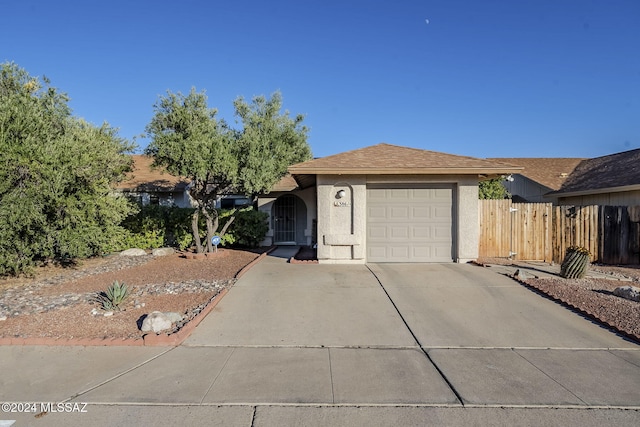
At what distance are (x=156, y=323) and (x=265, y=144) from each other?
758 centimetres

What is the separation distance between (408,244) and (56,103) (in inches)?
505

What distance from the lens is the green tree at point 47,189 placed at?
7.37m

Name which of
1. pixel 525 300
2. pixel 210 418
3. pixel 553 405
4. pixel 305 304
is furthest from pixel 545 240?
pixel 210 418

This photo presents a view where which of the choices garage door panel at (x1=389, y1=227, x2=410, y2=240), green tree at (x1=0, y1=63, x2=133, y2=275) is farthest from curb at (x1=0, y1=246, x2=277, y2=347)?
garage door panel at (x1=389, y1=227, x2=410, y2=240)

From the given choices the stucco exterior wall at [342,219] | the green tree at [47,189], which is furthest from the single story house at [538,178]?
the green tree at [47,189]

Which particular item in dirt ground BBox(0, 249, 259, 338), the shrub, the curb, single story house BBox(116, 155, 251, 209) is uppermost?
single story house BBox(116, 155, 251, 209)

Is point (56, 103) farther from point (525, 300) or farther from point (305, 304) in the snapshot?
point (525, 300)

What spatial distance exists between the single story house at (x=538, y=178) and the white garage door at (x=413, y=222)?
12.5 m

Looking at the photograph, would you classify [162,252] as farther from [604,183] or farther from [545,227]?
[604,183]

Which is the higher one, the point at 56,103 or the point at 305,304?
the point at 56,103

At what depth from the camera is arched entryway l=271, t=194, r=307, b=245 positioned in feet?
62.2

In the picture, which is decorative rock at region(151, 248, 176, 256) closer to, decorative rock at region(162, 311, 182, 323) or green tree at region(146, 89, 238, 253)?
green tree at region(146, 89, 238, 253)

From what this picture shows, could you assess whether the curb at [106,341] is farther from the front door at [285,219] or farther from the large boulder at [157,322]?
the front door at [285,219]

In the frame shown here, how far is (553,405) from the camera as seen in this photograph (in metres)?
3.71
